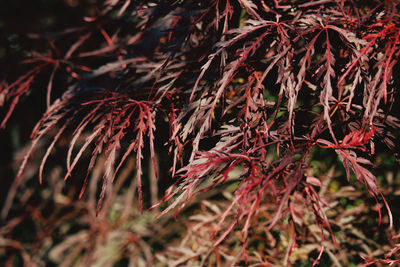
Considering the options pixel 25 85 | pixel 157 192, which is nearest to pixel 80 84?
pixel 25 85

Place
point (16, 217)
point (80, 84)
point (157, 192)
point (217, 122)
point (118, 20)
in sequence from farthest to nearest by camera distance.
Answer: point (16, 217) → point (157, 192) → point (118, 20) → point (80, 84) → point (217, 122)

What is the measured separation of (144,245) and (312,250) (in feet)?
2.62

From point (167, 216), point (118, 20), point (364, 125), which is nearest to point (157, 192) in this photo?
point (167, 216)

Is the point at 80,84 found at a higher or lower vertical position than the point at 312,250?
higher

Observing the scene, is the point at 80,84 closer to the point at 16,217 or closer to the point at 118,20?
the point at 118,20

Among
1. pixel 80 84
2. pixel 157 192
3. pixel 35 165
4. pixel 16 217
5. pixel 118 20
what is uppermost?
pixel 118 20

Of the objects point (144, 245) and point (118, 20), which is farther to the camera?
point (144, 245)

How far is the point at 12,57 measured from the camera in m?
1.19

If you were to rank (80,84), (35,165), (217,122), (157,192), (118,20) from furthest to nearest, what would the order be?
(35,165) < (157,192) < (118,20) < (80,84) < (217,122)

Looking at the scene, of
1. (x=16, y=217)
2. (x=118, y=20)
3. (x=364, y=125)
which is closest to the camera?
(x=364, y=125)

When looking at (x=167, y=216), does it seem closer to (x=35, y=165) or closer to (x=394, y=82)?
(x=35, y=165)

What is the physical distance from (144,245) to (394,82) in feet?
4.08

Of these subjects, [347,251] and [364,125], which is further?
[347,251]

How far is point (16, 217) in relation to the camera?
76.9 inches
